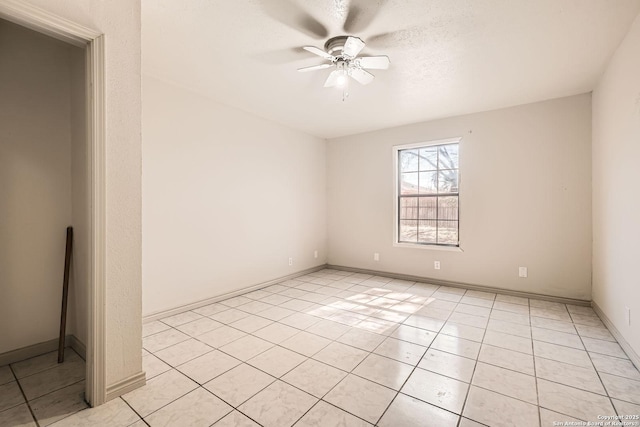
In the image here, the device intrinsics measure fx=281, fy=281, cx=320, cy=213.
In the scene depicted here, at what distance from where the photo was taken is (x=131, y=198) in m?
1.85

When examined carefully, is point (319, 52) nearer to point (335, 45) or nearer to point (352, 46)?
point (335, 45)

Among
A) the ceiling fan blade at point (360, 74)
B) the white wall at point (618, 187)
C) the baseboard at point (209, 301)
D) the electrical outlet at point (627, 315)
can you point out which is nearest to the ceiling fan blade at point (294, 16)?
the ceiling fan blade at point (360, 74)

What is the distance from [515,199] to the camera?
153 inches

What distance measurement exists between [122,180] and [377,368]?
224cm

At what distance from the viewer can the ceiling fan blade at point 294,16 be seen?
1.97 meters

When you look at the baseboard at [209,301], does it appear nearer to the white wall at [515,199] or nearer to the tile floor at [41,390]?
the tile floor at [41,390]

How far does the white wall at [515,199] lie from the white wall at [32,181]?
4.25 metres

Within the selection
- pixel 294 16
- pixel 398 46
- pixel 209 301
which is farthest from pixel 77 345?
pixel 398 46

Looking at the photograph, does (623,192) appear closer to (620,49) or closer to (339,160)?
(620,49)

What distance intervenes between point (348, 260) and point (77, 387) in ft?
13.8

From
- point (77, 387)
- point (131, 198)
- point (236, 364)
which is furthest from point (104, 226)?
point (236, 364)

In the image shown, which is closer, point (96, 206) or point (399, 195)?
point (96, 206)

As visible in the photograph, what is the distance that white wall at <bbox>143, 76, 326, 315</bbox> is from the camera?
3107 millimetres

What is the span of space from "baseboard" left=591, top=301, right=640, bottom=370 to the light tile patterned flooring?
49mm
